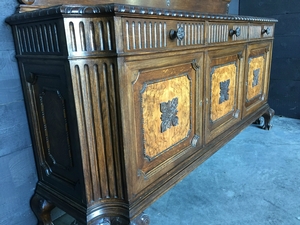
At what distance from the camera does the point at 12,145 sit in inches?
39.1

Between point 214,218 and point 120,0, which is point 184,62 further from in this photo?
point 214,218

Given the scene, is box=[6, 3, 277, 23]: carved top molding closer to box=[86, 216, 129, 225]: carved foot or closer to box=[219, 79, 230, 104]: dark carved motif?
box=[219, 79, 230, 104]: dark carved motif

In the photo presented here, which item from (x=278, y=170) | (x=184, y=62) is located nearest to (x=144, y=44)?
(x=184, y=62)

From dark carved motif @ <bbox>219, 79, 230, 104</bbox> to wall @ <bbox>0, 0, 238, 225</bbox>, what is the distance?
2.99ft

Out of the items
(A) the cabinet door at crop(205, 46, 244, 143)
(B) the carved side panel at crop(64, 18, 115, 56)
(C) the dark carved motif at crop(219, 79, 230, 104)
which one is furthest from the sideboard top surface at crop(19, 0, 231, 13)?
(C) the dark carved motif at crop(219, 79, 230, 104)

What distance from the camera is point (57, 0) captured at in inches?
37.8

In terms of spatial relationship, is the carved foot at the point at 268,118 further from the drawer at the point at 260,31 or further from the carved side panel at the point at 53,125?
the carved side panel at the point at 53,125

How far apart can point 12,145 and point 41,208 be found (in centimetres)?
27

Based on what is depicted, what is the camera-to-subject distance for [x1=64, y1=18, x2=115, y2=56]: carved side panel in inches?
27.1

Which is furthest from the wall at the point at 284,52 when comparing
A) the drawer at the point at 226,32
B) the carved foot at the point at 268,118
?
the drawer at the point at 226,32

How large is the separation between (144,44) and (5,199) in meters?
0.80

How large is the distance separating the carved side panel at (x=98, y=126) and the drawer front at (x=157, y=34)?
0.10m

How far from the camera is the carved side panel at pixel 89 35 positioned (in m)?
0.69

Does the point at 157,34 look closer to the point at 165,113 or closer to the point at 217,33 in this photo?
the point at 165,113
